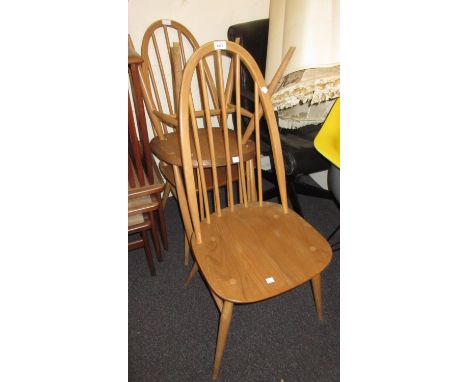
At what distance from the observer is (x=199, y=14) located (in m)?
1.70

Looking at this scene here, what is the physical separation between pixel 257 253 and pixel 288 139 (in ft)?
2.27

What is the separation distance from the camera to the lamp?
132 centimetres

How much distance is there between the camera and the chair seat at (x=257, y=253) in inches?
35.4

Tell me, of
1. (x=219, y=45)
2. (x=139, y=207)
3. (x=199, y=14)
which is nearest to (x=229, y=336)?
(x=139, y=207)

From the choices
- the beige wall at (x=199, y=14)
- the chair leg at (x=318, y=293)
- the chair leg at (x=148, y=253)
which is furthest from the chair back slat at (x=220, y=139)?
the beige wall at (x=199, y=14)

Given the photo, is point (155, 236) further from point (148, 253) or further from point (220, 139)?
point (220, 139)

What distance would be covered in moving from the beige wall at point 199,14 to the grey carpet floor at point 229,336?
1237mm

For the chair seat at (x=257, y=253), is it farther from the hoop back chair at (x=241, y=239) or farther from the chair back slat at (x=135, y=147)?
the chair back slat at (x=135, y=147)
